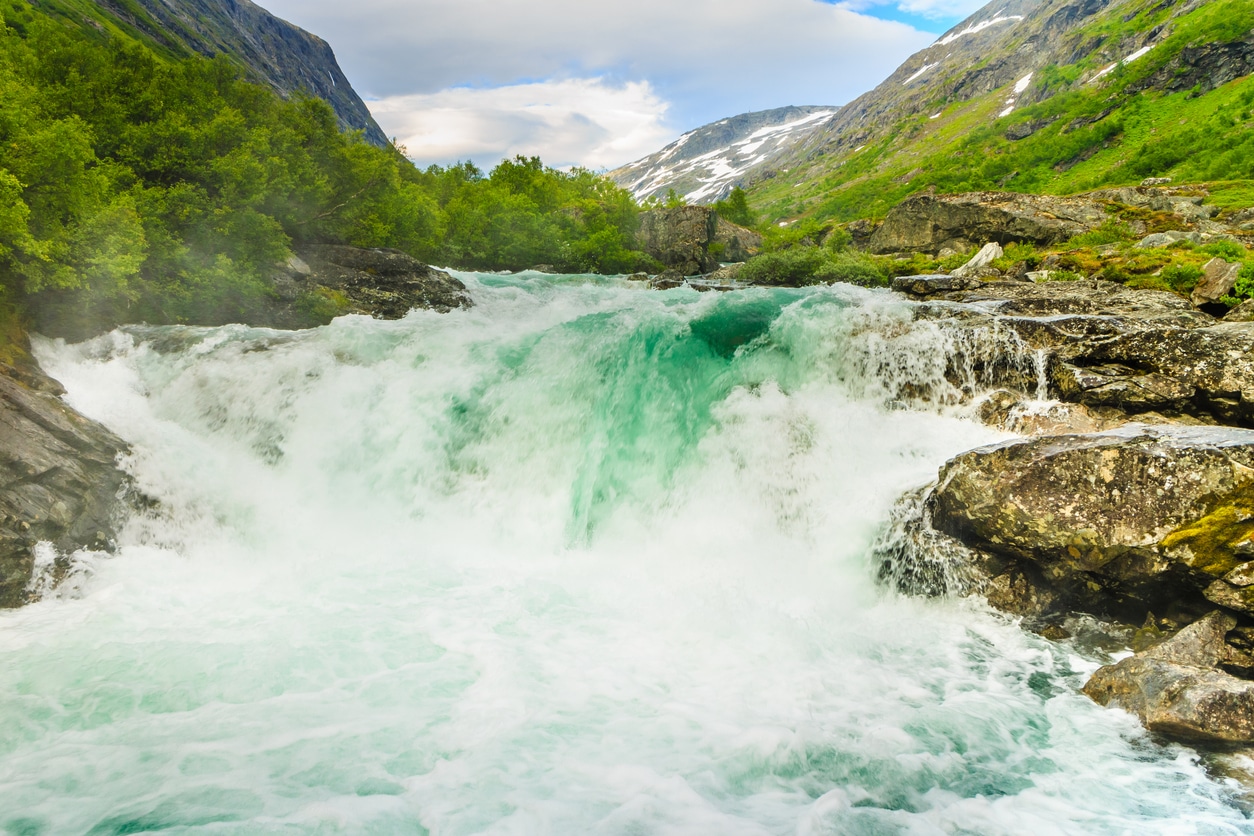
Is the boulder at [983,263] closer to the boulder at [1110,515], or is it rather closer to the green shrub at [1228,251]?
the green shrub at [1228,251]

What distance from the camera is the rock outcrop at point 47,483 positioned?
852cm

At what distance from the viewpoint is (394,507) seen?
1220 cm

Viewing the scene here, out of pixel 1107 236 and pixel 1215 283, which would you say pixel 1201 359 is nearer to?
pixel 1215 283

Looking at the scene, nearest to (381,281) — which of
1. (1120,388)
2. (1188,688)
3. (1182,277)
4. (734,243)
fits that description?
(1120,388)

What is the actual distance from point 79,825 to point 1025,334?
16.4 meters

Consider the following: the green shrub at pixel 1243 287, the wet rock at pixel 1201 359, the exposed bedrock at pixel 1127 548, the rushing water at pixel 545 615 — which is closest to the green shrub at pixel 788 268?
the rushing water at pixel 545 615

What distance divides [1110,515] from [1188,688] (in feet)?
7.68

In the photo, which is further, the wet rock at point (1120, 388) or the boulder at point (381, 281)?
the boulder at point (381, 281)

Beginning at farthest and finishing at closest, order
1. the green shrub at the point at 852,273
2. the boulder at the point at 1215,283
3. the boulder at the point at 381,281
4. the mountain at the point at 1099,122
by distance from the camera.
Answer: the mountain at the point at 1099,122, the green shrub at the point at 852,273, the boulder at the point at 381,281, the boulder at the point at 1215,283

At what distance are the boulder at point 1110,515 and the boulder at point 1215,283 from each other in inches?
422

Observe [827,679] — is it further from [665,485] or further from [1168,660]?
[665,485]

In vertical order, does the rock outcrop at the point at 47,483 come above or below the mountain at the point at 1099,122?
below

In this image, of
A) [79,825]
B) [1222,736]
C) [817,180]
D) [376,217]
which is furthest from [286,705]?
[817,180]

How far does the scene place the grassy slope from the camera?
55.3 metres
